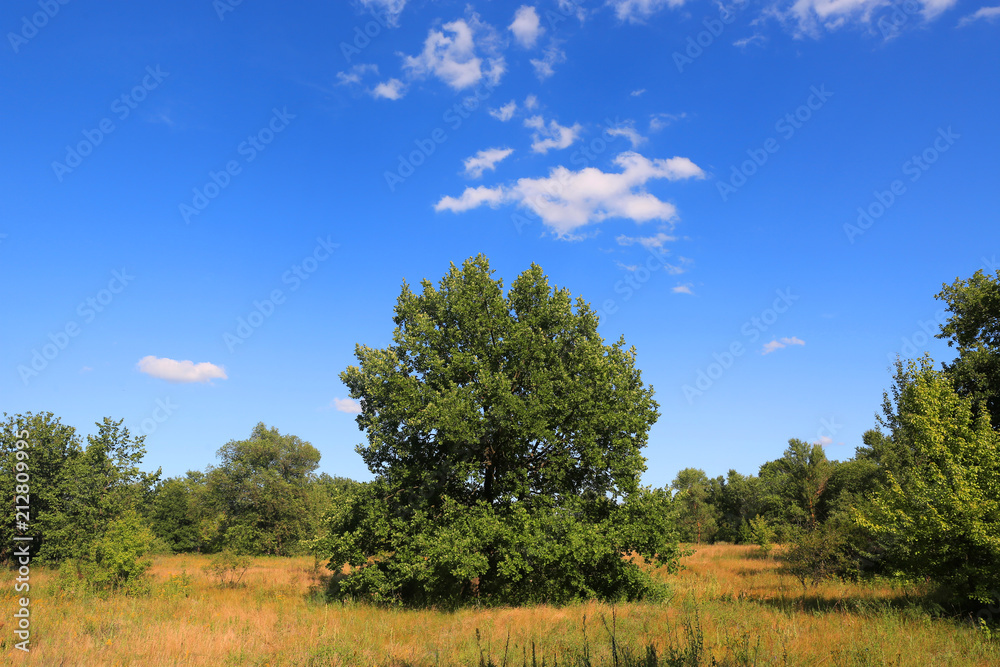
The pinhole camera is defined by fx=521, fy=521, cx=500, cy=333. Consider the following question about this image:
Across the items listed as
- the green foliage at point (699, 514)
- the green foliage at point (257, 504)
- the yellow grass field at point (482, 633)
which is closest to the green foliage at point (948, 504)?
the yellow grass field at point (482, 633)

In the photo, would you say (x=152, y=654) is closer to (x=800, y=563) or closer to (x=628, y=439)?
(x=628, y=439)

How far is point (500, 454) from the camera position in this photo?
21.6 meters

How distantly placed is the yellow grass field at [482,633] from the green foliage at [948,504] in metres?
1.49

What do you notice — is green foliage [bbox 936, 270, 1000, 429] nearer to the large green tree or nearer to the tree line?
the tree line

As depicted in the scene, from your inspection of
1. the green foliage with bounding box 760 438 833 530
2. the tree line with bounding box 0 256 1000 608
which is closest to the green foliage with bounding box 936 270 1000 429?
Answer: the tree line with bounding box 0 256 1000 608

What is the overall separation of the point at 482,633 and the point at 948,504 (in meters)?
12.8

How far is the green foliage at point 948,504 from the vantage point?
13559mm

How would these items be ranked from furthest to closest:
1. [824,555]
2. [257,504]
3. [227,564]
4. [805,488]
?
[257,504] → [805,488] → [227,564] → [824,555]

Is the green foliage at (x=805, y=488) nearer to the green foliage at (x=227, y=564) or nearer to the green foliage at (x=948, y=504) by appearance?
the green foliage at (x=948, y=504)

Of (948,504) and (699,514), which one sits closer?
(948,504)

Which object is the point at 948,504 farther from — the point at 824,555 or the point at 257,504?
the point at 257,504

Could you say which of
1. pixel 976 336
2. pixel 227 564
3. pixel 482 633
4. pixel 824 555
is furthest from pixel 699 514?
pixel 482 633

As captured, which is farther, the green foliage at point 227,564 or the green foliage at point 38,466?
the green foliage at point 38,466

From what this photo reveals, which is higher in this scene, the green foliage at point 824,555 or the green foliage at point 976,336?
the green foliage at point 976,336
